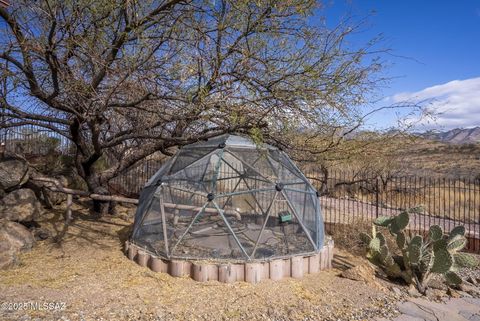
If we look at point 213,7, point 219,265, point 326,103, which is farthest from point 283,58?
point 219,265

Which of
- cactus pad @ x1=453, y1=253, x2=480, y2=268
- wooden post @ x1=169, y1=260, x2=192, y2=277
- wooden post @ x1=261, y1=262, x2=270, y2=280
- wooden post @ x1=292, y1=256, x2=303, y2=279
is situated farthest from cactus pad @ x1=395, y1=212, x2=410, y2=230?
wooden post @ x1=169, y1=260, x2=192, y2=277

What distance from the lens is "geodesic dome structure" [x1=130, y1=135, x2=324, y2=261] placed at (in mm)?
5371

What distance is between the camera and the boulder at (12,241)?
5.14 meters

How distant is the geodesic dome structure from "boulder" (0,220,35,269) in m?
1.81

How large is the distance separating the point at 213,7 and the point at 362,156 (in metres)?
3.66

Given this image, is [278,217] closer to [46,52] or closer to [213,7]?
[213,7]

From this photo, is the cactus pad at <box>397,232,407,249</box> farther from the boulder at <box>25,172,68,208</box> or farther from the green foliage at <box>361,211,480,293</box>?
the boulder at <box>25,172,68,208</box>

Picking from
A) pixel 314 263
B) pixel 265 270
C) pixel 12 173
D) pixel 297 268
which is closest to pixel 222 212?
pixel 265 270

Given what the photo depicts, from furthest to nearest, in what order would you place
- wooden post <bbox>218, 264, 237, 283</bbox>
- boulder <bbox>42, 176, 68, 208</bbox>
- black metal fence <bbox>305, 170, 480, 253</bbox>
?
black metal fence <bbox>305, 170, 480, 253</bbox>, boulder <bbox>42, 176, 68, 208</bbox>, wooden post <bbox>218, 264, 237, 283</bbox>

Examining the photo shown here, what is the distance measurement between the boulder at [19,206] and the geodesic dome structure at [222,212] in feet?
7.65

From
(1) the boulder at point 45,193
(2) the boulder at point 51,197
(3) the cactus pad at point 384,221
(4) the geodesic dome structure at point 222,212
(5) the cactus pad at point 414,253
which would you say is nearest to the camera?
(5) the cactus pad at point 414,253

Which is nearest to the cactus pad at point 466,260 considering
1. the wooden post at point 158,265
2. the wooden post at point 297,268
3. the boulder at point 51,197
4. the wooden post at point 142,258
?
the wooden post at point 297,268

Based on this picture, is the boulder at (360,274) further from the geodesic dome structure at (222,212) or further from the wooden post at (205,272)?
the wooden post at (205,272)

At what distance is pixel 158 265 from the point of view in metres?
5.18
